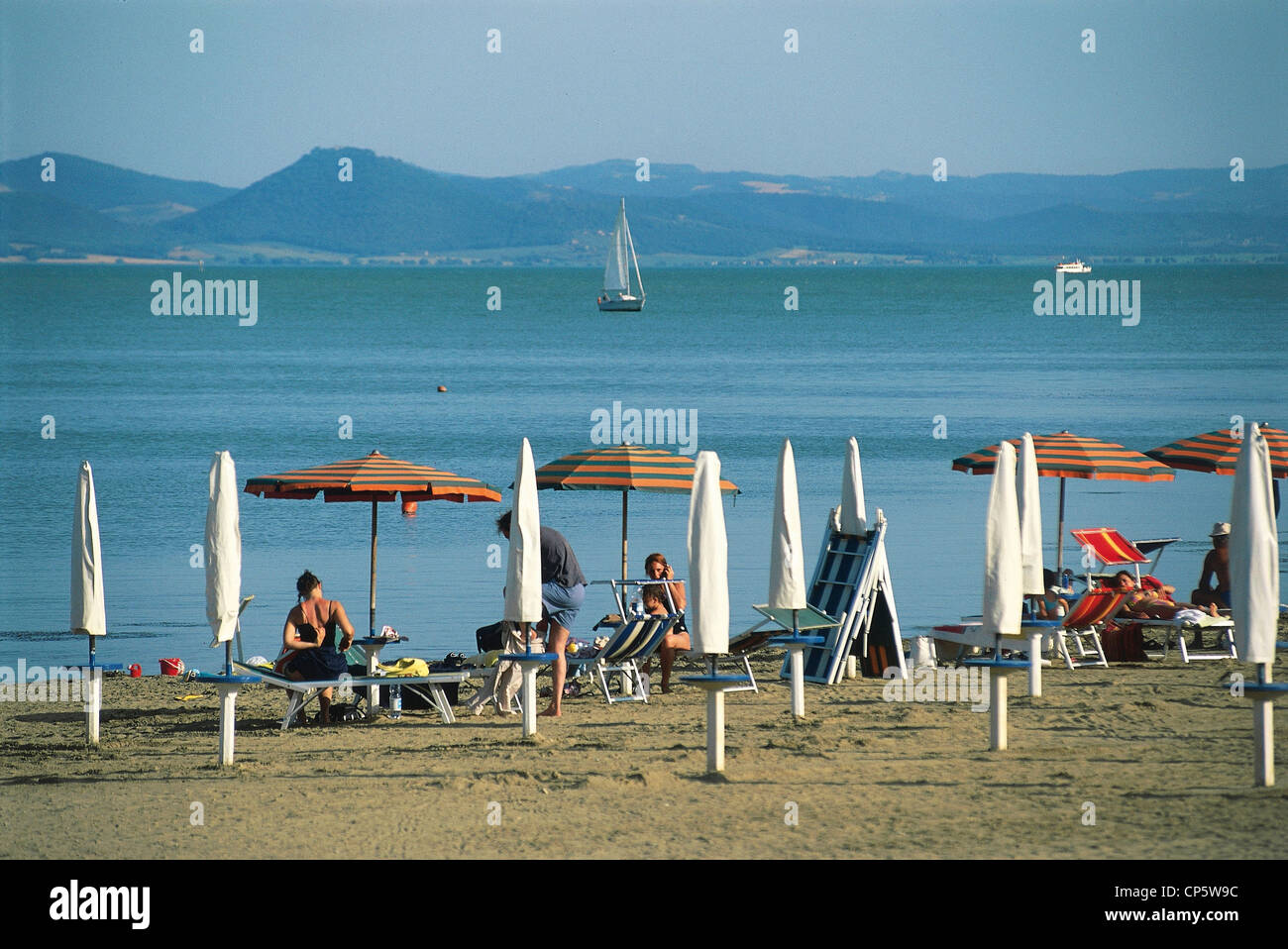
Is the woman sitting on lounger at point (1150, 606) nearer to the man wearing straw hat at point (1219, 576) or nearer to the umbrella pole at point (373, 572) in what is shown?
Answer: the man wearing straw hat at point (1219, 576)

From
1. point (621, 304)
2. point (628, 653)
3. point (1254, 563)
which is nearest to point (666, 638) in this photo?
point (628, 653)

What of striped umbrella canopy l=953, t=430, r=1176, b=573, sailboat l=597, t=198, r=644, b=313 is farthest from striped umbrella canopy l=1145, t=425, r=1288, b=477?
sailboat l=597, t=198, r=644, b=313

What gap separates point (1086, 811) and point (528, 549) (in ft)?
11.4

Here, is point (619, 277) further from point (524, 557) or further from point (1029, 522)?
point (524, 557)

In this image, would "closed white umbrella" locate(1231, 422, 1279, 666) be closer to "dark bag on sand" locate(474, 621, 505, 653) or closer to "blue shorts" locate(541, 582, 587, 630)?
"blue shorts" locate(541, 582, 587, 630)

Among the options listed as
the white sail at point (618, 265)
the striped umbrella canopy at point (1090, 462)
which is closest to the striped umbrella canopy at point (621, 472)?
the striped umbrella canopy at point (1090, 462)

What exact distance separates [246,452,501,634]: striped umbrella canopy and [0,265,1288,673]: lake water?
3294 millimetres

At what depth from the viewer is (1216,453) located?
48.0 ft

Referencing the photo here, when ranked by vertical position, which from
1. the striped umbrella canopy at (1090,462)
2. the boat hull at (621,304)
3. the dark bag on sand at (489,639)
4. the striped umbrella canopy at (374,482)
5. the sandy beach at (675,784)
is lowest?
the sandy beach at (675,784)

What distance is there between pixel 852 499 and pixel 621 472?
6.14 feet

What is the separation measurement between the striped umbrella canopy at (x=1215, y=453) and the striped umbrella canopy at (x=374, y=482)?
6896mm

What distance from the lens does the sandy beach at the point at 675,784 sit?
7258 millimetres

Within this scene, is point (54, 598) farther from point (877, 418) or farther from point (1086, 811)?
point (877, 418)
